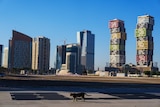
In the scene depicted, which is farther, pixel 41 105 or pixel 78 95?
pixel 78 95

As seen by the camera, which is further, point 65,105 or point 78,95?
point 78,95

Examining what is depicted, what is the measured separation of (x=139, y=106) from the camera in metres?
20.5

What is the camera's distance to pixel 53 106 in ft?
65.7

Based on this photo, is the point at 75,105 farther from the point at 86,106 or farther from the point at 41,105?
the point at 41,105

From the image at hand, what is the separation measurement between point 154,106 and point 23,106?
25.9ft

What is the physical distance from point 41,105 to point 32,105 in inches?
21.3

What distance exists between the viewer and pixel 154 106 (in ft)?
67.9

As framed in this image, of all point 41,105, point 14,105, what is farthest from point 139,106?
point 14,105

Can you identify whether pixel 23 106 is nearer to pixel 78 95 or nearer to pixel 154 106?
pixel 78 95

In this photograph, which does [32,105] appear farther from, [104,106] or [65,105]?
[104,106]

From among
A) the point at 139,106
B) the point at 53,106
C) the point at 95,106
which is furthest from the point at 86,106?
the point at 139,106

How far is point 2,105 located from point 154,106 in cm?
919

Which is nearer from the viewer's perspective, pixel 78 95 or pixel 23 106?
pixel 23 106

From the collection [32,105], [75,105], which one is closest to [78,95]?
[75,105]
